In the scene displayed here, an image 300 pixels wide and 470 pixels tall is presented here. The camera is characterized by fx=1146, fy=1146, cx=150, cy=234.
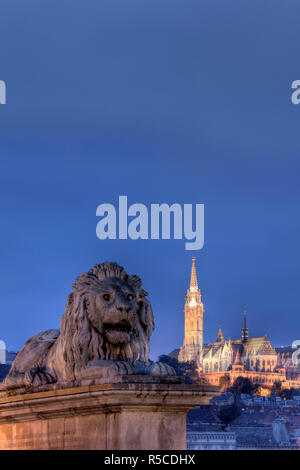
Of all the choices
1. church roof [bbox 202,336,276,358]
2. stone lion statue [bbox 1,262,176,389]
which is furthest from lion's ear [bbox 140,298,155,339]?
church roof [bbox 202,336,276,358]

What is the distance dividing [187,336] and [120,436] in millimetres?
190687

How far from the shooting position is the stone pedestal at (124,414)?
281 inches

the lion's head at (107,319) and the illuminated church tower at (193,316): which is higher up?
the illuminated church tower at (193,316)

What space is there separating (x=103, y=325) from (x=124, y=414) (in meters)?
1.02

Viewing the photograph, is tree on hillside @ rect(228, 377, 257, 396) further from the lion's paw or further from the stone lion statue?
the lion's paw

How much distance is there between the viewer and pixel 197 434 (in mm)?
103250

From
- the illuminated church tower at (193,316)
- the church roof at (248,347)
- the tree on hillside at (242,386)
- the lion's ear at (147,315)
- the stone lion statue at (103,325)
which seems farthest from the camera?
the illuminated church tower at (193,316)

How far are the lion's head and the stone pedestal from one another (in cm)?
41

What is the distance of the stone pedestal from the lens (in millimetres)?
7129

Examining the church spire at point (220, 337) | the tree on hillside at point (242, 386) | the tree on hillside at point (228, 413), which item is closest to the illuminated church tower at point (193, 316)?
the church spire at point (220, 337)

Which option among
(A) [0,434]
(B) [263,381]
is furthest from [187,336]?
(A) [0,434]

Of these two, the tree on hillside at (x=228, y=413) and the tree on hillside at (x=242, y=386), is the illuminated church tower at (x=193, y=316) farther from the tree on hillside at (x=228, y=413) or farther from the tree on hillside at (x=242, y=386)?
the tree on hillside at (x=228, y=413)
